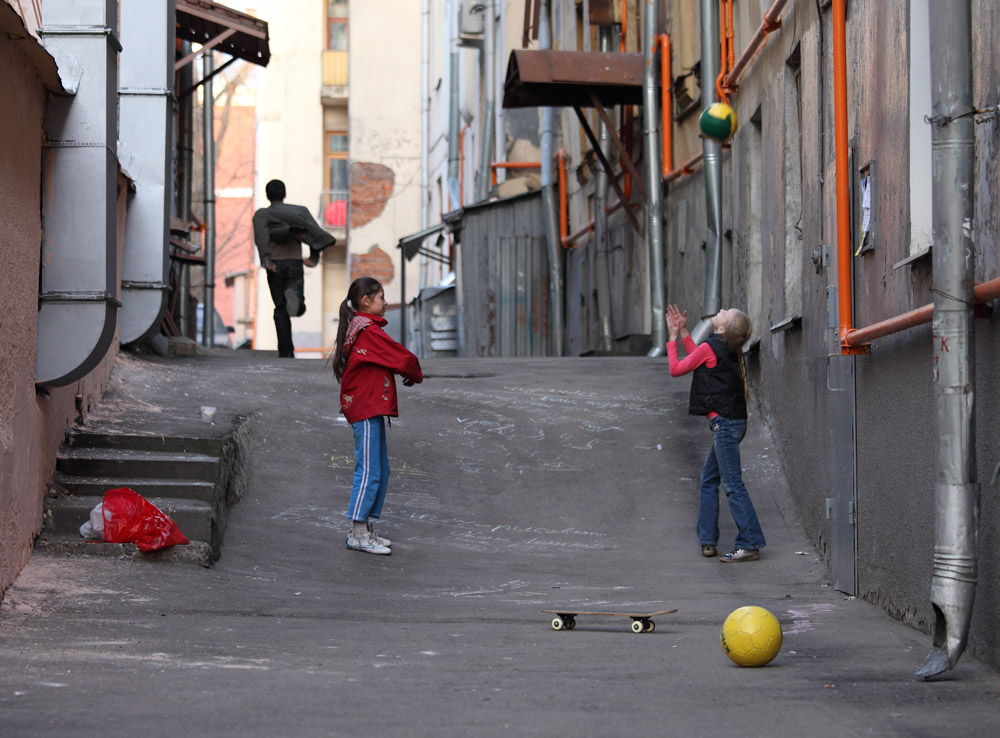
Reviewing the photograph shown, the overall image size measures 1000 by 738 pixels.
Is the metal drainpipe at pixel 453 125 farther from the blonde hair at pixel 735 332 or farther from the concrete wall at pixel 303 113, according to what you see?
the blonde hair at pixel 735 332

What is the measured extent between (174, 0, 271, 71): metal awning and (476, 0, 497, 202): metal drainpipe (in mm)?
6048

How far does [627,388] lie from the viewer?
11.1 m

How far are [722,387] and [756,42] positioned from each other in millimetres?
3303

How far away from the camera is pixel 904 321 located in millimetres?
5426

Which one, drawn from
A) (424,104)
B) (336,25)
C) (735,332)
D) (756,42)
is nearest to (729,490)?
(735,332)

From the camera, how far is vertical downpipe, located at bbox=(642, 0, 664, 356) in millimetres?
14195

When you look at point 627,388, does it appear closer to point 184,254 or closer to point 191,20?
point 184,254

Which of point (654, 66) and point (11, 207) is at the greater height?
point (654, 66)

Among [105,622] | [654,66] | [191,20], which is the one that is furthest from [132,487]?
[191,20]

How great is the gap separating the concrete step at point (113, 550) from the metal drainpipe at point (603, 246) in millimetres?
10443

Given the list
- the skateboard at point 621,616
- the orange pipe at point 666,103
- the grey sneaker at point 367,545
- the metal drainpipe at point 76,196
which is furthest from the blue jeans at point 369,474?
the orange pipe at point 666,103

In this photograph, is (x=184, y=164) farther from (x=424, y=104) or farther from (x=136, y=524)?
(x=424, y=104)

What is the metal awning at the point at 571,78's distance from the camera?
46.5ft

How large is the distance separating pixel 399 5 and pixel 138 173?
89.6ft
